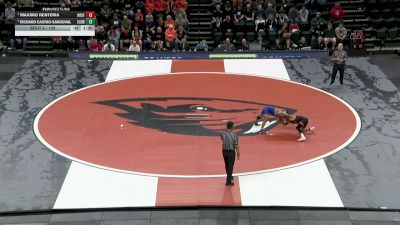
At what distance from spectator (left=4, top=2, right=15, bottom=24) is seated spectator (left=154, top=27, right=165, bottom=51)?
5.40 metres

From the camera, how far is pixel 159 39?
2420 cm

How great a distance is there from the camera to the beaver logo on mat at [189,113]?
1691 centimetres

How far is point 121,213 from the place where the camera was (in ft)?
41.7

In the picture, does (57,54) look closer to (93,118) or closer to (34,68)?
(34,68)

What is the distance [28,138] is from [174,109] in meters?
4.05

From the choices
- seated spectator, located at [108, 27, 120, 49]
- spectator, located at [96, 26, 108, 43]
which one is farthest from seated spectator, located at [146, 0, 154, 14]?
spectator, located at [96, 26, 108, 43]

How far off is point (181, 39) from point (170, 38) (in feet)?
1.35

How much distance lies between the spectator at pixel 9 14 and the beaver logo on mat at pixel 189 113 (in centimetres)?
803

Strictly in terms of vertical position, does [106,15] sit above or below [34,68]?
above

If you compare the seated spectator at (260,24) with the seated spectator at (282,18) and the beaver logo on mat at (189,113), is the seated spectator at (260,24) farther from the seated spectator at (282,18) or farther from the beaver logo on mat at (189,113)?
the beaver logo on mat at (189,113)

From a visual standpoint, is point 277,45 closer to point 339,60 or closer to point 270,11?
point 270,11

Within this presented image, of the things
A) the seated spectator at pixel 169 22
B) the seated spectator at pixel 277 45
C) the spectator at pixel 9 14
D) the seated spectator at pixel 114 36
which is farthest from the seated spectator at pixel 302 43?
the spectator at pixel 9 14

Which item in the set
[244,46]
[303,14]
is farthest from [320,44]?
[244,46]

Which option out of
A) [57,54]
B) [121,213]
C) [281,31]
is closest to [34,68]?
[57,54]
